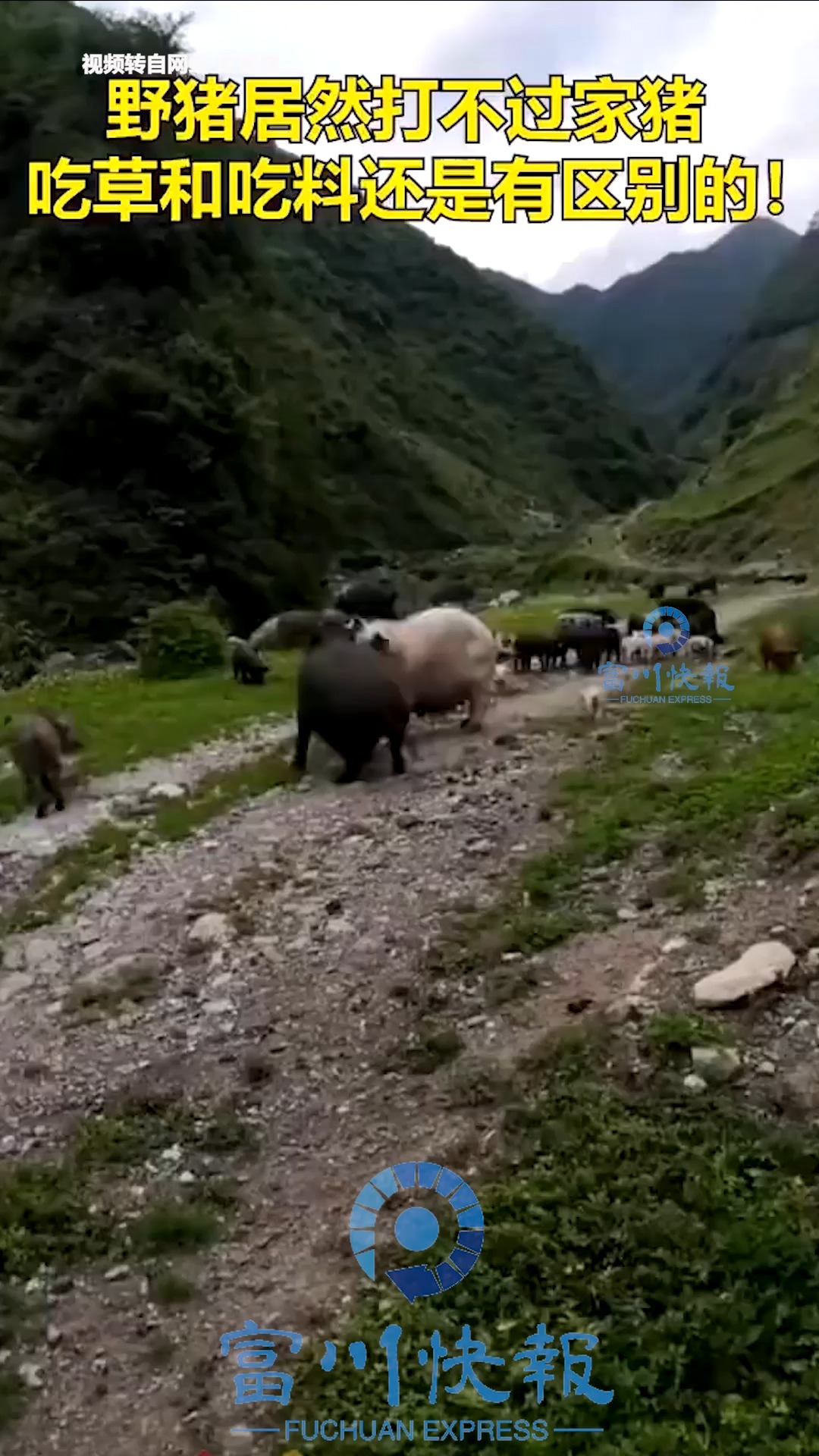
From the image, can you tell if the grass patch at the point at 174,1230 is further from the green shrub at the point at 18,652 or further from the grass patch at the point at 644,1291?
the green shrub at the point at 18,652

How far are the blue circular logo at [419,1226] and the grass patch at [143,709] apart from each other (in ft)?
24.4

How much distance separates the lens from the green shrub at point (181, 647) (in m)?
21.0

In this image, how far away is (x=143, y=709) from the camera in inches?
658

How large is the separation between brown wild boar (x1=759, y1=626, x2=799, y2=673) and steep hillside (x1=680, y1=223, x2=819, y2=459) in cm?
9701

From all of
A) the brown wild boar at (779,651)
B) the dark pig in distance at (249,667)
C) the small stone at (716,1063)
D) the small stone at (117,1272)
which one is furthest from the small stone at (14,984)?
the dark pig in distance at (249,667)

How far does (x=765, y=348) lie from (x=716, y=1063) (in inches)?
5331

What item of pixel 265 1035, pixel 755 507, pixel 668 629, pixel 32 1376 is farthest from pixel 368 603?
pixel 755 507

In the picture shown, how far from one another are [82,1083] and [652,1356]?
3.56 m

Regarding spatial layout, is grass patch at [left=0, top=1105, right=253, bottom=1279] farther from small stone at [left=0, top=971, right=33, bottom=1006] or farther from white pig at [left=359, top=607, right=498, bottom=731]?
white pig at [left=359, top=607, right=498, bottom=731]

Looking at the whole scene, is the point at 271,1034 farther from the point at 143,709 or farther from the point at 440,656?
the point at 143,709

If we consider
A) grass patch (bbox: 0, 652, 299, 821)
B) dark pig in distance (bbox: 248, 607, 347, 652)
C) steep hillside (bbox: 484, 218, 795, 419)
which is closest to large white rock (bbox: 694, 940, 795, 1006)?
grass patch (bbox: 0, 652, 299, 821)

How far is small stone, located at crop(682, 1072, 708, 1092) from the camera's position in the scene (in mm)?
5875

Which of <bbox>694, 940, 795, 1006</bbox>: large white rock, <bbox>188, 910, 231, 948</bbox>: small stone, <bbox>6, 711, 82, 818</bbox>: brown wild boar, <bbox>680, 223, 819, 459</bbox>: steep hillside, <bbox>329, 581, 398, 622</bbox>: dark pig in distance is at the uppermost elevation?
<bbox>680, 223, 819, 459</bbox>: steep hillside

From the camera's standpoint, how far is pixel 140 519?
37438mm
